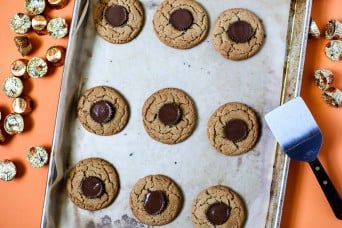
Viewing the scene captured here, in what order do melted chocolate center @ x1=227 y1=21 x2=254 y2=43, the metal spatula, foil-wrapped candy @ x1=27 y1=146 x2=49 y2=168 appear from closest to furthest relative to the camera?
the metal spatula < melted chocolate center @ x1=227 y1=21 x2=254 y2=43 < foil-wrapped candy @ x1=27 y1=146 x2=49 y2=168

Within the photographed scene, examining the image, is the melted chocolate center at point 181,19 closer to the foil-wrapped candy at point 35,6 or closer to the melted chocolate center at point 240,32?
the melted chocolate center at point 240,32

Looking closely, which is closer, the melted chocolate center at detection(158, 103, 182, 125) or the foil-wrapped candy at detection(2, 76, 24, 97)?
the melted chocolate center at detection(158, 103, 182, 125)

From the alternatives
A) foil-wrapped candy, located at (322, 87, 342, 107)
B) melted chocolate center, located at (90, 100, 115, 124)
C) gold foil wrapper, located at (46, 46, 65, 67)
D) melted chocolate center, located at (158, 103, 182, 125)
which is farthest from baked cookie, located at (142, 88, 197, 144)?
foil-wrapped candy, located at (322, 87, 342, 107)

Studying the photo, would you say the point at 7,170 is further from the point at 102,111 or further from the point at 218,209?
the point at 218,209

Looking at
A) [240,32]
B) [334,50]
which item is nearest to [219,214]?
[240,32]

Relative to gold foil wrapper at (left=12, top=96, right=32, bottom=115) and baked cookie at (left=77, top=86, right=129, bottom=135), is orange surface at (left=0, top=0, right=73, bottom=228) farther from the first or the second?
baked cookie at (left=77, top=86, right=129, bottom=135)

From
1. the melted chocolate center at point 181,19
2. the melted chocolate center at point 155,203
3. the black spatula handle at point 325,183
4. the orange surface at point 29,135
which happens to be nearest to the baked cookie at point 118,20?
the melted chocolate center at point 181,19
